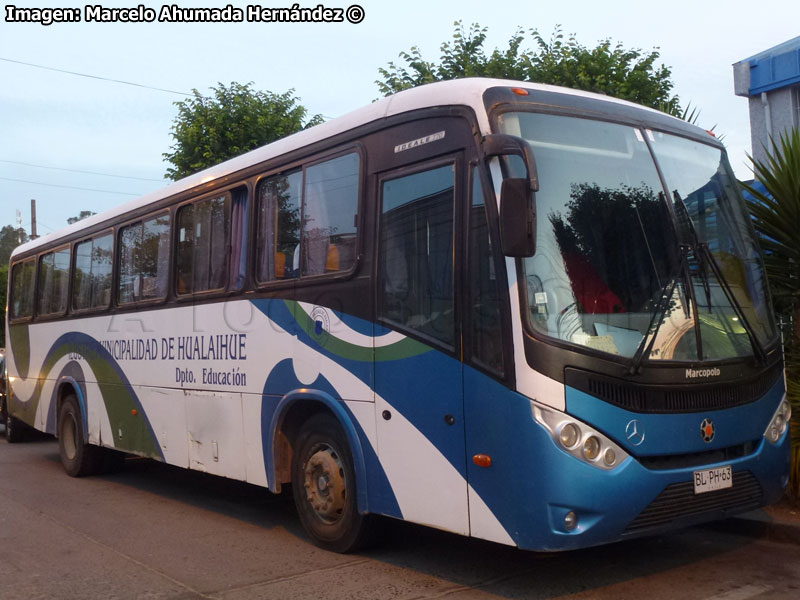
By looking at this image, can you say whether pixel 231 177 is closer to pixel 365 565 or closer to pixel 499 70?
pixel 365 565

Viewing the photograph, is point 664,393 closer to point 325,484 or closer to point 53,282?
point 325,484

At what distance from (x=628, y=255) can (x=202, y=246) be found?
4547mm

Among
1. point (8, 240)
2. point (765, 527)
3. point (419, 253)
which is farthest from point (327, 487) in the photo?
point (8, 240)

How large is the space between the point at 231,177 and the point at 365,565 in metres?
3.76

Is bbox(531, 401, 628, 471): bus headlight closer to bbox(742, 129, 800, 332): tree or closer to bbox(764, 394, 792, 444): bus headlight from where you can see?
bbox(764, 394, 792, 444): bus headlight

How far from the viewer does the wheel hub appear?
668cm

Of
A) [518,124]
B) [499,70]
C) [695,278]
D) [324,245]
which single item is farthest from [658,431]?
[499,70]

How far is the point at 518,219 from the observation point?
5020mm

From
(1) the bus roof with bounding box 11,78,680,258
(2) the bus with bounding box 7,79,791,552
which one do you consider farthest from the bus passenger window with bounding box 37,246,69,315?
(2) the bus with bounding box 7,79,791,552

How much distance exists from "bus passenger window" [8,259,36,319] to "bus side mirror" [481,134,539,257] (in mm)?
10227

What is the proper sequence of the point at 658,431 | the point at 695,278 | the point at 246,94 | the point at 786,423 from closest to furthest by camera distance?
the point at 658,431 < the point at 695,278 < the point at 786,423 < the point at 246,94

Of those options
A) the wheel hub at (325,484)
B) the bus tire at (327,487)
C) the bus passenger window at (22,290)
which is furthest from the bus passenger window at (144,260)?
the bus passenger window at (22,290)

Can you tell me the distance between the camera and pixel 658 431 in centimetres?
527

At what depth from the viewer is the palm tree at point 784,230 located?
8.04 m
